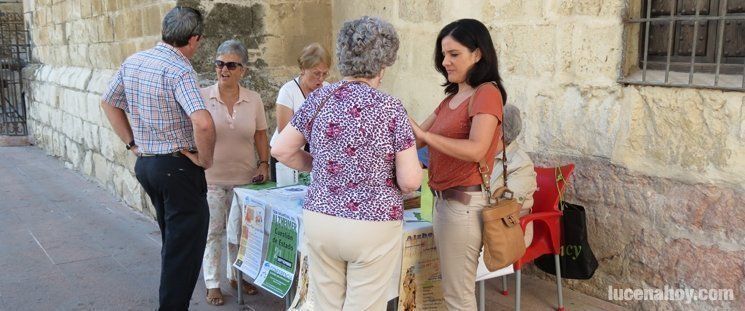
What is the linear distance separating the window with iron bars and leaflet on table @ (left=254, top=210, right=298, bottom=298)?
6.39ft

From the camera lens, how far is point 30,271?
15.1ft

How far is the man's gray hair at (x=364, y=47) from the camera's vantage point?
2.29m

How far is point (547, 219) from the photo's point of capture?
137 inches

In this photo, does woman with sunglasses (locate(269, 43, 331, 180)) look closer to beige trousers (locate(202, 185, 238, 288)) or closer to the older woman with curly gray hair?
beige trousers (locate(202, 185, 238, 288))

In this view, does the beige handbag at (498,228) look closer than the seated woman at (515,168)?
Yes

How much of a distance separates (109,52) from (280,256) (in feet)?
A: 14.5

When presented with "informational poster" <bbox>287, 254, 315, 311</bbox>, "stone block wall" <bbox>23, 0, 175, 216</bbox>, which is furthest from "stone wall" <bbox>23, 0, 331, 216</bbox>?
"informational poster" <bbox>287, 254, 315, 311</bbox>

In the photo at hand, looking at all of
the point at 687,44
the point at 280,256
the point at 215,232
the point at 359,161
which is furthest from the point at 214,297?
the point at 687,44

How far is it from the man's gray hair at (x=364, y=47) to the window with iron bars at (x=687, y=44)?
1.74 meters

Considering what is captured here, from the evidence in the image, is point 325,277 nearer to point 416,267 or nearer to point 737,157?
point 416,267

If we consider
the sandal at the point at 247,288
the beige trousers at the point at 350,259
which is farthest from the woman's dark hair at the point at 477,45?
the sandal at the point at 247,288
